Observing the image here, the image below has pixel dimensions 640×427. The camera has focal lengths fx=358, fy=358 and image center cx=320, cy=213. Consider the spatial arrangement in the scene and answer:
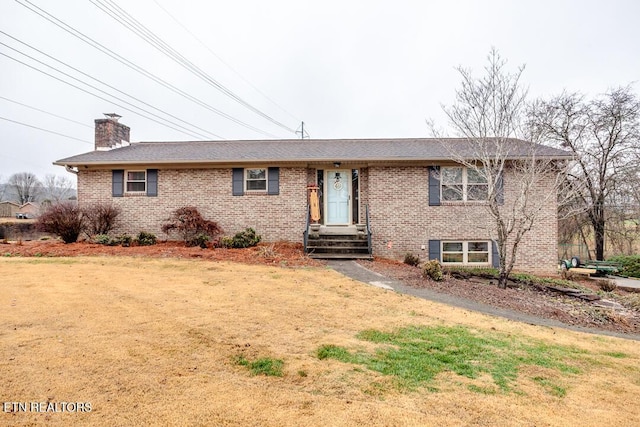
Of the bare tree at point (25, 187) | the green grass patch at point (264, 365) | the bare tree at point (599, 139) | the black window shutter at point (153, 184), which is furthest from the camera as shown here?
the bare tree at point (25, 187)

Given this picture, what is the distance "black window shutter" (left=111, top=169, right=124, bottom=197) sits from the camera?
13398mm

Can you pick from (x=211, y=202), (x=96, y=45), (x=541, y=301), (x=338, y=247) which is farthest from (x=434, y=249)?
(x=96, y=45)

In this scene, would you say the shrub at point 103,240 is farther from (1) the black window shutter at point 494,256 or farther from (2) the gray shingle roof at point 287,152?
(1) the black window shutter at point 494,256

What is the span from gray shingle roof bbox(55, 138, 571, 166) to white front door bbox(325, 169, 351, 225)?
0.83 metres

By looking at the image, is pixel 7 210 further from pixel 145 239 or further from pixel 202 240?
pixel 202 240

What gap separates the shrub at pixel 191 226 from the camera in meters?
12.1

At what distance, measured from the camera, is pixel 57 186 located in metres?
63.7

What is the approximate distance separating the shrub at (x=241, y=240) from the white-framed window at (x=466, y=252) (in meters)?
6.73

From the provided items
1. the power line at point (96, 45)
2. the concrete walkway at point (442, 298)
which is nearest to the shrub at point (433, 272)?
the concrete walkway at point (442, 298)

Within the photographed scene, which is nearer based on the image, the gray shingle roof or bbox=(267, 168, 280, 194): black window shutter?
the gray shingle roof

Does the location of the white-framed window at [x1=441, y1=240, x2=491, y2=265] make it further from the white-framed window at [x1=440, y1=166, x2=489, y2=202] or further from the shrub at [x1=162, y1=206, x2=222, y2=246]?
the shrub at [x1=162, y1=206, x2=222, y2=246]

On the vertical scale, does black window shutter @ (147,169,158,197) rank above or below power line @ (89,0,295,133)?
below

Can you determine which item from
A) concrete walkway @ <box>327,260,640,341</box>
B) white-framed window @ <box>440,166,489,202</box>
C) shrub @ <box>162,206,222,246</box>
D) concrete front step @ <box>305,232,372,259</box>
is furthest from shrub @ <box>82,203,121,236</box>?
white-framed window @ <box>440,166,489,202</box>

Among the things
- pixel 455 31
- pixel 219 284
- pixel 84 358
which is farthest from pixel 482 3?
pixel 84 358
